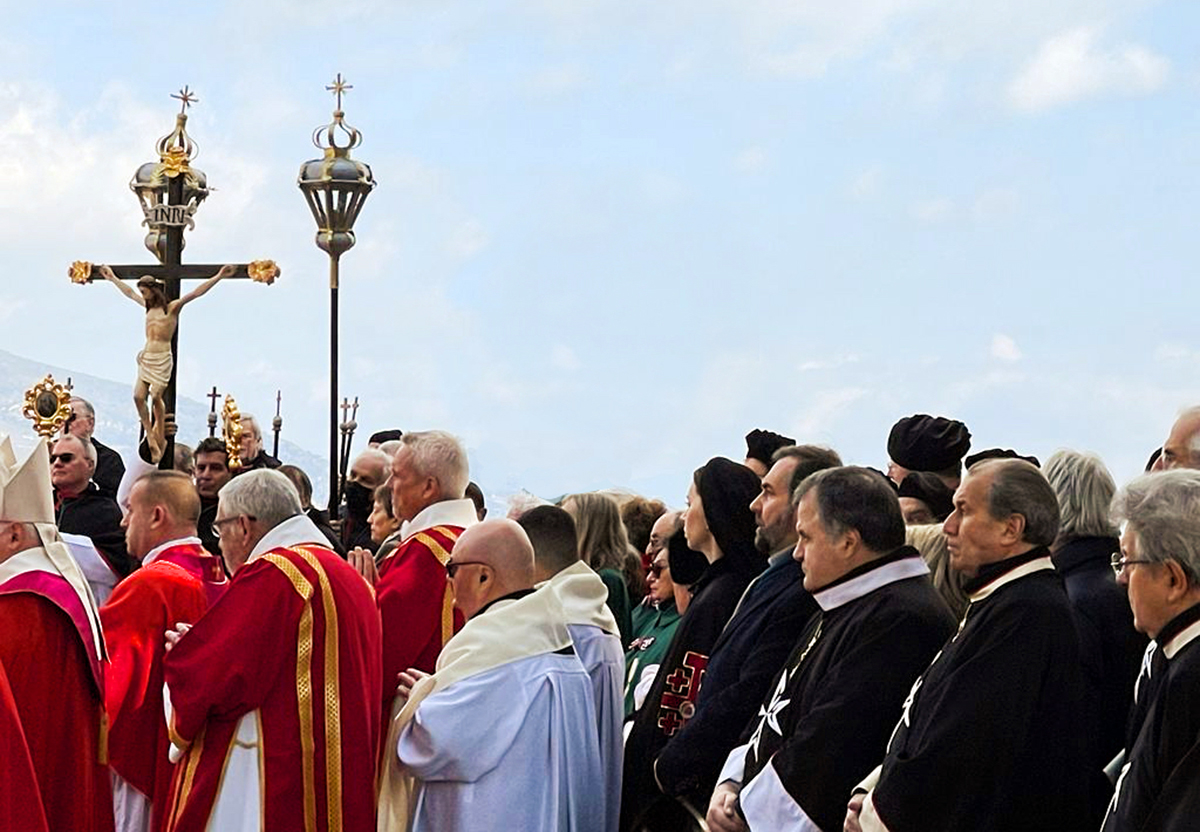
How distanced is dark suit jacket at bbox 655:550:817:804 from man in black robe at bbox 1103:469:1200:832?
1791 millimetres

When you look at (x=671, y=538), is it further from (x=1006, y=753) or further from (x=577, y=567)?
(x=1006, y=753)

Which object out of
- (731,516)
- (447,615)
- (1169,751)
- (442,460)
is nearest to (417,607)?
(447,615)

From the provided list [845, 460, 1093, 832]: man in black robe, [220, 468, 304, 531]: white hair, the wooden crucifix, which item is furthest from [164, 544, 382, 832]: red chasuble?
the wooden crucifix

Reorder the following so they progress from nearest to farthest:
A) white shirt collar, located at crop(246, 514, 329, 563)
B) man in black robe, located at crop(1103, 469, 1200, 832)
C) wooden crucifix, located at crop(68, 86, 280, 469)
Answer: man in black robe, located at crop(1103, 469, 1200, 832) → white shirt collar, located at crop(246, 514, 329, 563) → wooden crucifix, located at crop(68, 86, 280, 469)

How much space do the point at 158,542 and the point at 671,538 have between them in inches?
79.5

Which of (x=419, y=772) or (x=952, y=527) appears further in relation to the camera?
(x=419, y=772)

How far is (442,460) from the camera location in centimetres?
824

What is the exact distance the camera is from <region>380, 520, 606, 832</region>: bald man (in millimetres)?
6824

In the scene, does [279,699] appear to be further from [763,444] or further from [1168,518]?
[1168,518]

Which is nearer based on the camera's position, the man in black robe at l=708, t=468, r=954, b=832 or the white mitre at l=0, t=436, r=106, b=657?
the man in black robe at l=708, t=468, r=954, b=832

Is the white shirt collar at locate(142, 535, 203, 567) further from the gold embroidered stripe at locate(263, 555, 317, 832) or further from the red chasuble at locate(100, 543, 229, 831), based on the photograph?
the gold embroidered stripe at locate(263, 555, 317, 832)

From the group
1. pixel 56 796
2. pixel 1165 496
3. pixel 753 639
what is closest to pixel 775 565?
pixel 753 639

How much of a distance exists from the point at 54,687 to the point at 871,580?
2.90 m

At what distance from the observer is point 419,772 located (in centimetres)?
684
